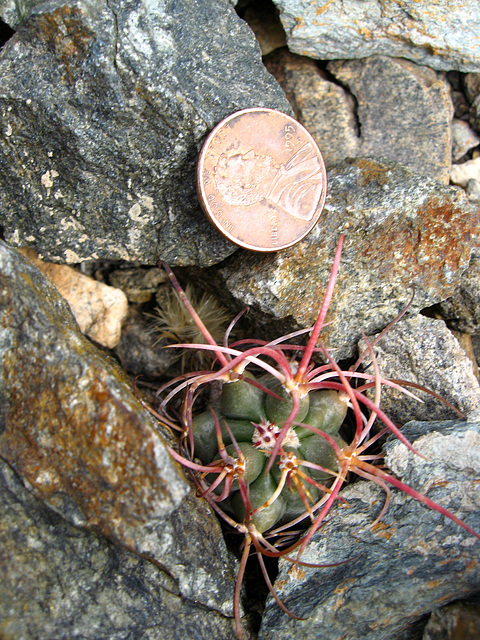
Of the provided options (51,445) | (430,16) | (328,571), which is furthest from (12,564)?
(430,16)

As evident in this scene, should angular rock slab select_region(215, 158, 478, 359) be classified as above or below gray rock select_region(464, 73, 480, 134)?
above

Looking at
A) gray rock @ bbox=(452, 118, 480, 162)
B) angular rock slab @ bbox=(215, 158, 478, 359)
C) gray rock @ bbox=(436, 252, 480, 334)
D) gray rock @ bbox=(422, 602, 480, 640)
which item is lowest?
gray rock @ bbox=(422, 602, 480, 640)

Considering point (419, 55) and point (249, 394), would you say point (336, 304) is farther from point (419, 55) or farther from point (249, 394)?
point (419, 55)

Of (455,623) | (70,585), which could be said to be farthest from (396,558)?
(70,585)

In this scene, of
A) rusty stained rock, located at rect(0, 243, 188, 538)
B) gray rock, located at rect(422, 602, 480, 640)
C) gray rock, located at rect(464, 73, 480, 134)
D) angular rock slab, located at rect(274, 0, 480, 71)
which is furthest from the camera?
gray rock, located at rect(464, 73, 480, 134)

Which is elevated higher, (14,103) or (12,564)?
(14,103)

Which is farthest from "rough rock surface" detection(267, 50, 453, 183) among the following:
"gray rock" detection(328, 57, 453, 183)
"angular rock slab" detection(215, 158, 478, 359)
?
"angular rock slab" detection(215, 158, 478, 359)

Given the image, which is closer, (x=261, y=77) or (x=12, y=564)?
(x=12, y=564)

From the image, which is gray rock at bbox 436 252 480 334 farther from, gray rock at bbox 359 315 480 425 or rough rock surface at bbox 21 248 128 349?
rough rock surface at bbox 21 248 128 349
